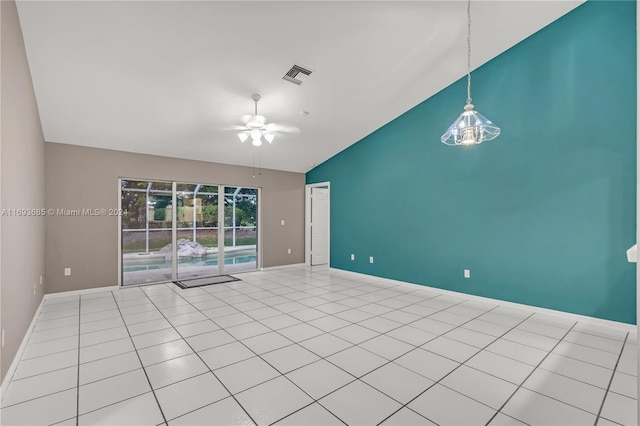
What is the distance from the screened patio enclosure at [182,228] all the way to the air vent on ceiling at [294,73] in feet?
11.0

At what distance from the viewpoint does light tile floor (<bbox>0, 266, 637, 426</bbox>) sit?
1874 mm

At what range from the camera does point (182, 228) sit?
5980 millimetres

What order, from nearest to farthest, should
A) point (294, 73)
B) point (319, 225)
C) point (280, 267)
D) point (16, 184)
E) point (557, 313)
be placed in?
point (16, 184) < point (557, 313) < point (294, 73) < point (280, 267) < point (319, 225)

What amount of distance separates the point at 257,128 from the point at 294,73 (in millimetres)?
915

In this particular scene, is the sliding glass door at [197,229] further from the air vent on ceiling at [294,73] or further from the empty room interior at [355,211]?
the air vent on ceiling at [294,73]

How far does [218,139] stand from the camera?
5.38 m

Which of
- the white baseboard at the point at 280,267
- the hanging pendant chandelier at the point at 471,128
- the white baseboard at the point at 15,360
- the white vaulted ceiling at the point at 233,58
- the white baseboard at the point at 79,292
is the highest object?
the white vaulted ceiling at the point at 233,58

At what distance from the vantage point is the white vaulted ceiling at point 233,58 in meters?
2.83

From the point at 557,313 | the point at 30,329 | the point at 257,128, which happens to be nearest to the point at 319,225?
the point at 257,128

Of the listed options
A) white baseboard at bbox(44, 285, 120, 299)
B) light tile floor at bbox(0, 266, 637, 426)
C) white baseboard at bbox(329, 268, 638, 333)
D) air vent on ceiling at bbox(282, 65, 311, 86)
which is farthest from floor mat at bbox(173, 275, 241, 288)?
air vent on ceiling at bbox(282, 65, 311, 86)

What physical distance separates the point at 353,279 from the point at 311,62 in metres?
4.08

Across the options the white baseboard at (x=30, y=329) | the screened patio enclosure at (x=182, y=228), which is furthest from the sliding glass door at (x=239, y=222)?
the white baseboard at (x=30, y=329)

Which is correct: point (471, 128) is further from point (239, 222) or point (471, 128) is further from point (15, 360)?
point (239, 222)

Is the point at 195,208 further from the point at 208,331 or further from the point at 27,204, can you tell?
the point at 208,331
